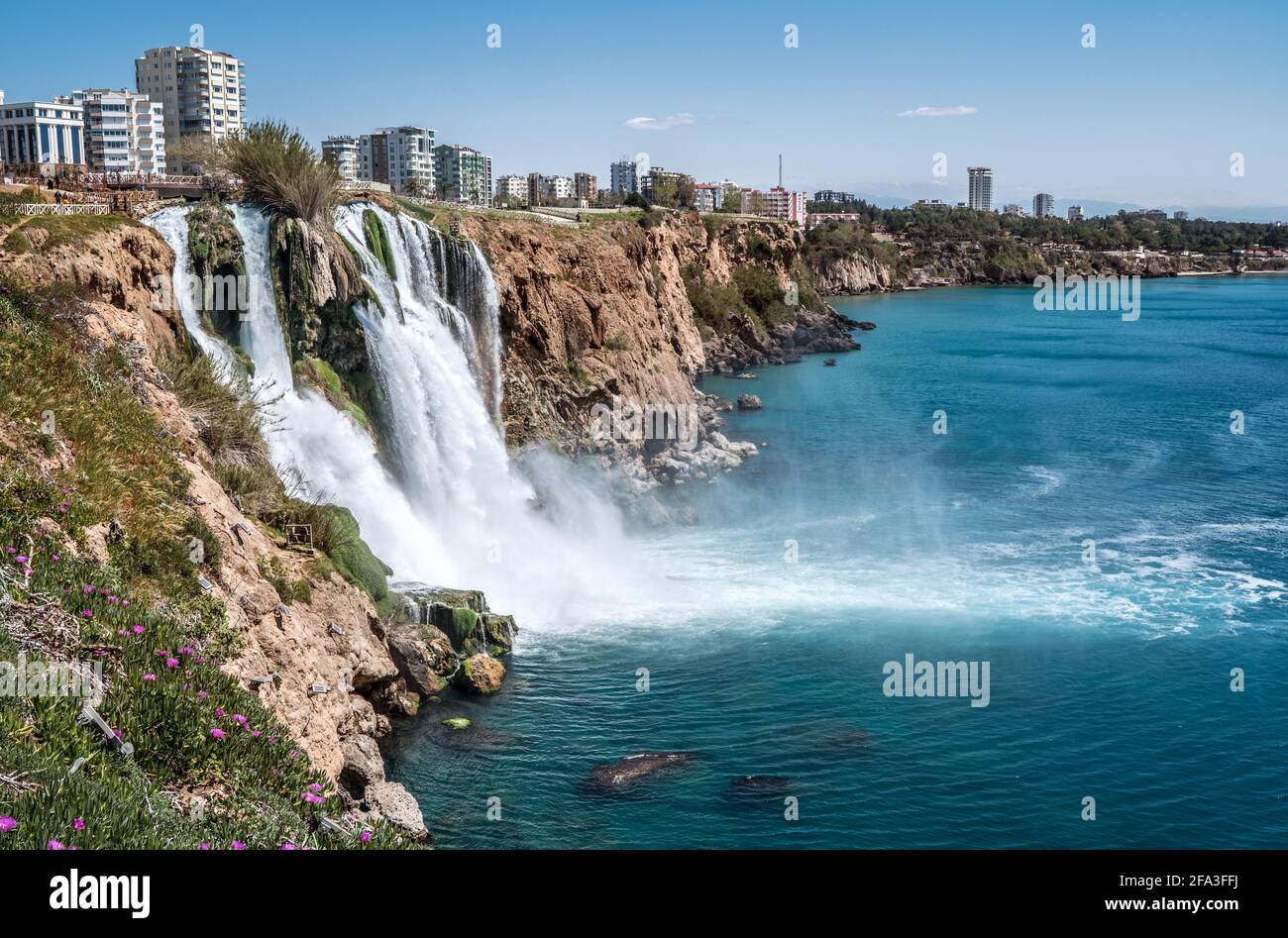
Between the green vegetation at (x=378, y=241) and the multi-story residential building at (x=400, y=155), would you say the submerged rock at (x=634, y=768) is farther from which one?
the multi-story residential building at (x=400, y=155)

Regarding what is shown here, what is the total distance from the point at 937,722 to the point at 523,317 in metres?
22.9

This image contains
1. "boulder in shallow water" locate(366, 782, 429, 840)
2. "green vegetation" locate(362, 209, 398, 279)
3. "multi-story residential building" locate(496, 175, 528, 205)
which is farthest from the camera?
"multi-story residential building" locate(496, 175, 528, 205)

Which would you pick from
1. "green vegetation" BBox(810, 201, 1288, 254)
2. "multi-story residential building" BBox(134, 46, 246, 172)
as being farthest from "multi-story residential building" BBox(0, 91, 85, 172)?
"green vegetation" BBox(810, 201, 1288, 254)

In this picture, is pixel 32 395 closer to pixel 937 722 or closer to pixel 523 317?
pixel 937 722

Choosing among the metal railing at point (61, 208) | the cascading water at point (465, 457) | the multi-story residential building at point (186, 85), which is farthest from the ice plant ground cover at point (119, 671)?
the multi-story residential building at point (186, 85)

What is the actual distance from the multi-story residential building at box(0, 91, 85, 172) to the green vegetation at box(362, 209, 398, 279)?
224ft

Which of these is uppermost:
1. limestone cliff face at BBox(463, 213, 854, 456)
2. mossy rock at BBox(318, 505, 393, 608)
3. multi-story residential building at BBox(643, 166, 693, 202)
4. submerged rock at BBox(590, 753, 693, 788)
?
multi-story residential building at BBox(643, 166, 693, 202)

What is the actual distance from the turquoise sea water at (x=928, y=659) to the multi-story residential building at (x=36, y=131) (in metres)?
71.4

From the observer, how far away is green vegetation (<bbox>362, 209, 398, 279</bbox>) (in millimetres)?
30781

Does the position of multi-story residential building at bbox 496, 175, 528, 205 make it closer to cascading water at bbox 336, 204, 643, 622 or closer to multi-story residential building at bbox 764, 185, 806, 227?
multi-story residential building at bbox 764, 185, 806, 227

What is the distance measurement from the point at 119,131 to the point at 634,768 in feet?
304

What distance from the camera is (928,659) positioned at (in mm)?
22359
